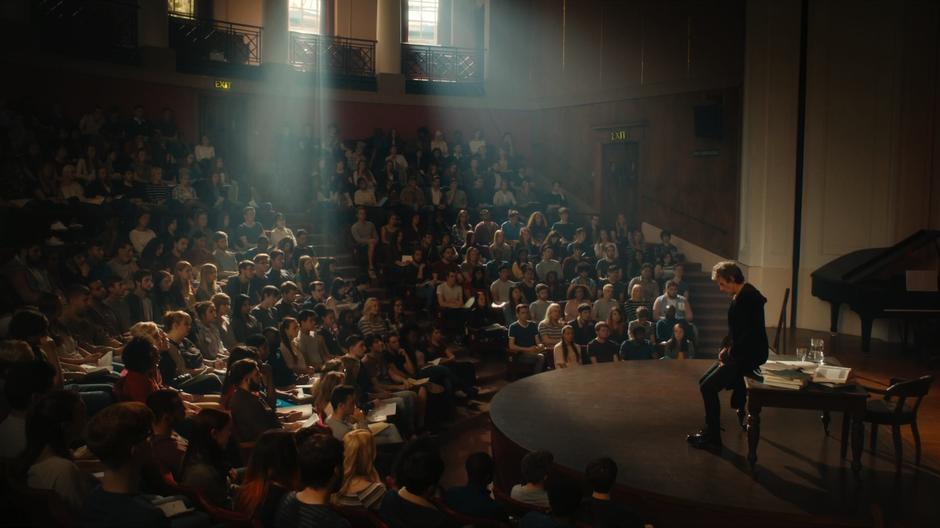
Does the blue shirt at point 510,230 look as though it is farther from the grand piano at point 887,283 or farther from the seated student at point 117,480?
the seated student at point 117,480

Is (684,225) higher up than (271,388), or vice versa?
(684,225)

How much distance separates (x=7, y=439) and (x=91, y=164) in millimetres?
7128

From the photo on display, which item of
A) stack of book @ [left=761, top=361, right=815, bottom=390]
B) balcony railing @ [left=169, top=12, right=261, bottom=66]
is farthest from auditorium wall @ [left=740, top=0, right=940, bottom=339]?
balcony railing @ [left=169, top=12, right=261, bottom=66]

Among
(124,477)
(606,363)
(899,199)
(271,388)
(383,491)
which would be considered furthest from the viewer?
(899,199)

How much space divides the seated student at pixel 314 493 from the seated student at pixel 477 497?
0.73 metres

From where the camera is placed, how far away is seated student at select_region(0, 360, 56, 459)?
394 cm

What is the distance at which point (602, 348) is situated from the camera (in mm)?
9023

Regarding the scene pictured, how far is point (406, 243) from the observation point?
1221 cm

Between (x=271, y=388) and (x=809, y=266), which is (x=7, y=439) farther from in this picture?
(x=809, y=266)

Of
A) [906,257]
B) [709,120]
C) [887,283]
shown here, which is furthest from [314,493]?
[709,120]

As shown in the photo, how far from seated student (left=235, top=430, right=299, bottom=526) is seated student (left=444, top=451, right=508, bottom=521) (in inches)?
30.1

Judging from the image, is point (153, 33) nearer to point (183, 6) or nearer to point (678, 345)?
point (183, 6)

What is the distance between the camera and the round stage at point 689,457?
4914mm

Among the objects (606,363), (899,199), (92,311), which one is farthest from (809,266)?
(92,311)
